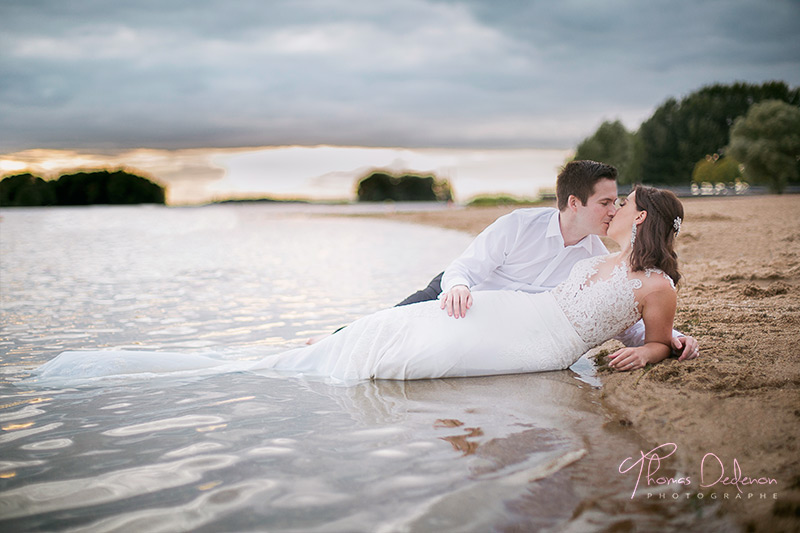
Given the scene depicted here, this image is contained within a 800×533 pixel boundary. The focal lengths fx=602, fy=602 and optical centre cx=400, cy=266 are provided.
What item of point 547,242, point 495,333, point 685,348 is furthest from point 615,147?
point 495,333

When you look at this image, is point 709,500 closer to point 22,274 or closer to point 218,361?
point 218,361

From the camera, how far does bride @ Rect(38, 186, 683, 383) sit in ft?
14.0

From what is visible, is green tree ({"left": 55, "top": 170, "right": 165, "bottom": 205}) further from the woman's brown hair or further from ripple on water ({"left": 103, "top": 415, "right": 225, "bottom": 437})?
the woman's brown hair

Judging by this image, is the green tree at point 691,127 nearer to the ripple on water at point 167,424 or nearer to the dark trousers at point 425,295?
the dark trousers at point 425,295

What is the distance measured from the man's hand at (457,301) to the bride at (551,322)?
11 cm

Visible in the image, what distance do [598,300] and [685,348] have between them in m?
0.71

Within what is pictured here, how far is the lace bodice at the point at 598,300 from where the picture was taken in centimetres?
435

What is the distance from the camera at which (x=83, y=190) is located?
8512 centimetres

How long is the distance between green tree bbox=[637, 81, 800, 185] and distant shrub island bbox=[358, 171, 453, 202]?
41.1 m

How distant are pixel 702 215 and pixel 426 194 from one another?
95.4 metres

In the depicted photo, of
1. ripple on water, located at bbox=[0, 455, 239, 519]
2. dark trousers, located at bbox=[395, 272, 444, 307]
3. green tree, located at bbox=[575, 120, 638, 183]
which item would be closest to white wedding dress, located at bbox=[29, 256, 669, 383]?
dark trousers, located at bbox=[395, 272, 444, 307]

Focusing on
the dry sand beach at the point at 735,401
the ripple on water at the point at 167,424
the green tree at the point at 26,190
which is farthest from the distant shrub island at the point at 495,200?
the ripple on water at the point at 167,424

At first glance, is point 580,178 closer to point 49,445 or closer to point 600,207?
point 600,207

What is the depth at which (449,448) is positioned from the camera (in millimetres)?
3273
